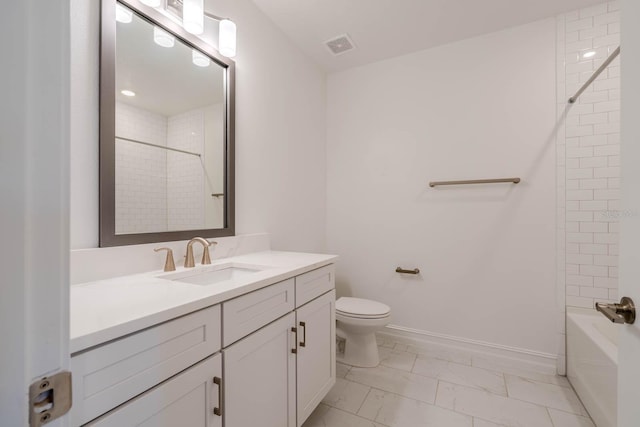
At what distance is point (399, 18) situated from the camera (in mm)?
1975

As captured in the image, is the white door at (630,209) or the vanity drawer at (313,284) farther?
the vanity drawer at (313,284)

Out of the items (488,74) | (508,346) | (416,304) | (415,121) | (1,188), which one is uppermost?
(488,74)

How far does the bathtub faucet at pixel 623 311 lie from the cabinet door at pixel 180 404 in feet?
3.55

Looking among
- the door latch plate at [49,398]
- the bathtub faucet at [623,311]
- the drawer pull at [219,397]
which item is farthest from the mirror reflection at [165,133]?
the bathtub faucet at [623,311]

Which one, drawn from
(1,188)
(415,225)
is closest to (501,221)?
(415,225)

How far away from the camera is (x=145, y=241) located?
123 cm

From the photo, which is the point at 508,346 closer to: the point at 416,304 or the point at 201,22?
the point at 416,304

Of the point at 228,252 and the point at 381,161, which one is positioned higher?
the point at 381,161

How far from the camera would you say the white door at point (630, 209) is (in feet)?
2.10

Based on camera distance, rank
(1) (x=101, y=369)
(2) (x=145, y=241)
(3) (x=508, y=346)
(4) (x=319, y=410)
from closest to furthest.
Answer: (1) (x=101, y=369) < (2) (x=145, y=241) < (4) (x=319, y=410) < (3) (x=508, y=346)

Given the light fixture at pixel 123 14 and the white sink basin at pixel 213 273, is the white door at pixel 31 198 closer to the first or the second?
the white sink basin at pixel 213 273

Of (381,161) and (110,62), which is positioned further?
(381,161)

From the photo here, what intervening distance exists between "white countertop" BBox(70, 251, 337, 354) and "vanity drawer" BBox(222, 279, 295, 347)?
32 mm

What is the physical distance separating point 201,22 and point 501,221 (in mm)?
2287
